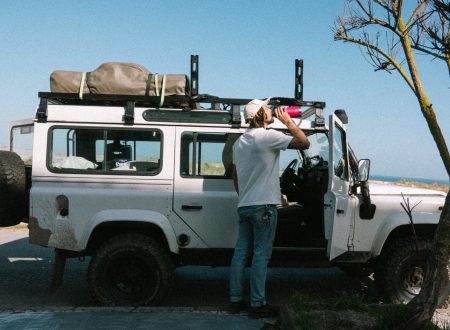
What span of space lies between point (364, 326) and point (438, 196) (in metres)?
2.24

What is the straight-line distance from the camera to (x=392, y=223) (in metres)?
5.08

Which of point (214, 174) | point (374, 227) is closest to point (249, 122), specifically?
point (214, 174)

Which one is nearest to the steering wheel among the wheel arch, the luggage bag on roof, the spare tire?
the wheel arch

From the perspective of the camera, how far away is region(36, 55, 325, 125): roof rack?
5.03 m

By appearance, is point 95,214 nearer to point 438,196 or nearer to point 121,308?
point 121,308

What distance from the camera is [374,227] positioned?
5105mm

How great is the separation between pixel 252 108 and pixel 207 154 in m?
0.74

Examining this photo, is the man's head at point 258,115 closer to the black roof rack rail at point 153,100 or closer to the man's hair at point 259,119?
the man's hair at point 259,119

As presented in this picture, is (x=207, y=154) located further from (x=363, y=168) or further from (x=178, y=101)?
(x=363, y=168)

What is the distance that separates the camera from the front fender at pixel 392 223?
5070mm

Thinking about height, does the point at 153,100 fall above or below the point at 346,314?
above

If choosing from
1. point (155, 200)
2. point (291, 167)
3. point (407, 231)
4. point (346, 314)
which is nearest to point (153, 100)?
point (155, 200)

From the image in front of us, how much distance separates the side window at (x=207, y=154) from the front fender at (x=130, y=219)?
52 centimetres

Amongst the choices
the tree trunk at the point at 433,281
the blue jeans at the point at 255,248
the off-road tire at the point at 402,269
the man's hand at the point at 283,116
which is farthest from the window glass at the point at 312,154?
the tree trunk at the point at 433,281
